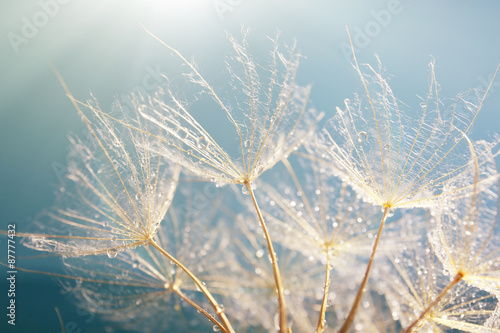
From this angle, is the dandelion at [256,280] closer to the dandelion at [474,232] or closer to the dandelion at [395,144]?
the dandelion at [395,144]

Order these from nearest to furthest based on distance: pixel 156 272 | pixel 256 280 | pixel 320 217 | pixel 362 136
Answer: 1. pixel 362 136
2. pixel 156 272
3. pixel 320 217
4. pixel 256 280

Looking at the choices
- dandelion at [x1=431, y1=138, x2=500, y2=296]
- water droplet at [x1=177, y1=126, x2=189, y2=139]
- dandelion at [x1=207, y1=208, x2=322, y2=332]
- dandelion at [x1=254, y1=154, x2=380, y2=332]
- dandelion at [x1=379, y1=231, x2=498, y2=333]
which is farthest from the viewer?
dandelion at [x1=207, y1=208, x2=322, y2=332]

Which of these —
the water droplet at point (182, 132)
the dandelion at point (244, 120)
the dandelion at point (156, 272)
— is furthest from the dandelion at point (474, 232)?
the water droplet at point (182, 132)

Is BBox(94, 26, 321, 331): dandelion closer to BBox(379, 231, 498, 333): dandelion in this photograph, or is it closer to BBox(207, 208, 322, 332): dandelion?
BBox(379, 231, 498, 333): dandelion

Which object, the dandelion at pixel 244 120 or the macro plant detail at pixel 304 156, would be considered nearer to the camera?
the macro plant detail at pixel 304 156

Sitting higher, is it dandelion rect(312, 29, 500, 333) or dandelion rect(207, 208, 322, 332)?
dandelion rect(312, 29, 500, 333)

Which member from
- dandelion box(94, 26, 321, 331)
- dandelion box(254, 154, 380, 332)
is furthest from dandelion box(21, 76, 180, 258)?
dandelion box(254, 154, 380, 332)

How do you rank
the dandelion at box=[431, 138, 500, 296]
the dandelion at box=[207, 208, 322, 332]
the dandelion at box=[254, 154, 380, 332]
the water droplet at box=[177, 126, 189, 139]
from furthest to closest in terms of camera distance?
the dandelion at box=[207, 208, 322, 332]
the dandelion at box=[254, 154, 380, 332]
the water droplet at box=[177, 126, 189, 139]
the dandelion at box=[431, 138, 500, 296]

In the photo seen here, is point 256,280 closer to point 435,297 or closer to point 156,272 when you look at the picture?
point 156,272

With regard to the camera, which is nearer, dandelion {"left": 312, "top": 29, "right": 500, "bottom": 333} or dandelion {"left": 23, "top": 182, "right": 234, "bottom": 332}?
dandelion {"left": 312, "top": 29, "right": 500, "bottom": 333}

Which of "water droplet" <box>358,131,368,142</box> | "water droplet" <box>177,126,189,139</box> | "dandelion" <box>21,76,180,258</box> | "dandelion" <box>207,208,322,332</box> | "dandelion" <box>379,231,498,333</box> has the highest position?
"water droplet" <box>358,131,368,142</box>

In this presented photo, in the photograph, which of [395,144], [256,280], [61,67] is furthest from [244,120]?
[61,67]
